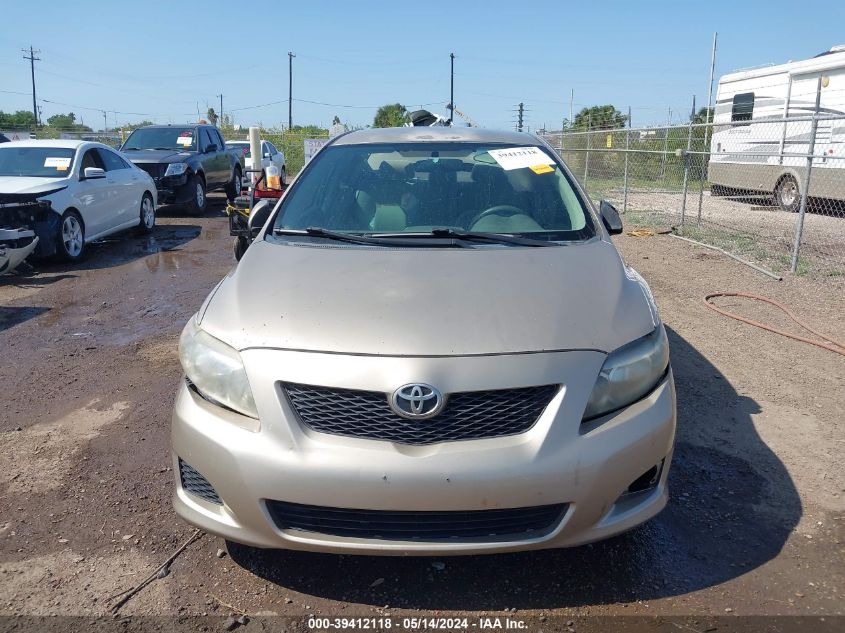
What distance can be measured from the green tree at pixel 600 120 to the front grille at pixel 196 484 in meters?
18.7

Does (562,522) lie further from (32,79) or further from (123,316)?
(32,79)

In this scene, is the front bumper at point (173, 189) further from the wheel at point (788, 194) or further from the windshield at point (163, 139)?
the wheel at point (788, 194)

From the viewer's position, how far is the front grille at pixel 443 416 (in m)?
2.34

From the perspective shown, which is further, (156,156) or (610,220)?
(156,156)

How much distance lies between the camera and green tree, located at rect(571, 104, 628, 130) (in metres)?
25.8

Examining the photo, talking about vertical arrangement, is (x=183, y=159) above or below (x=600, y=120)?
below

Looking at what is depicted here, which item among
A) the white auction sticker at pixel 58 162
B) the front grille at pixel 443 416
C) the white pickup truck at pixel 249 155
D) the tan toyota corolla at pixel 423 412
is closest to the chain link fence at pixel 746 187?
the tan toyota corolla at pixel 423 412

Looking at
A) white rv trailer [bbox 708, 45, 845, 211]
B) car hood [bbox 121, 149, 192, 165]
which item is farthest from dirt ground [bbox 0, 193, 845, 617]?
white rv trailer [bbox 708, 45, 845, 211]

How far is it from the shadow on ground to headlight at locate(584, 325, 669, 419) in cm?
75

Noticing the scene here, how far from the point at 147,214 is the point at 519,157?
9226 mm

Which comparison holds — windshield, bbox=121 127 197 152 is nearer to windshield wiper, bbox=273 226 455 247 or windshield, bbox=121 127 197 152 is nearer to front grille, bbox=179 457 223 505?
windshield wiper, bbox=273 226 455 247

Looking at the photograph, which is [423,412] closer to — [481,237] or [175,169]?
[481,237]

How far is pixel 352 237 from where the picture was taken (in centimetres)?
344

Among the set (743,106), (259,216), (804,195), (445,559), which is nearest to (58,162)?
(259,216)
